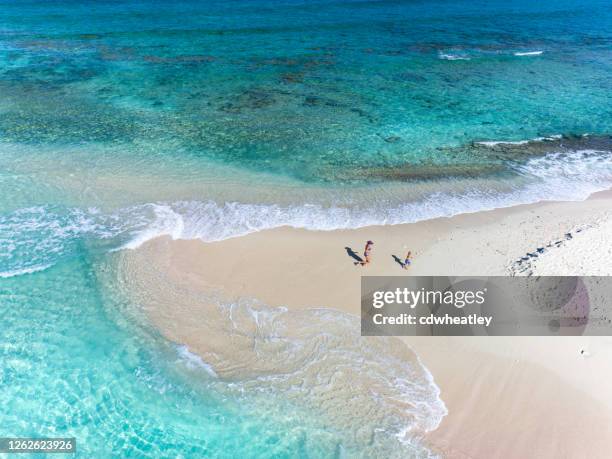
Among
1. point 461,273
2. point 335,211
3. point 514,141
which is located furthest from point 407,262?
point 514,141

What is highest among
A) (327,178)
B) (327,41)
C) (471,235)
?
(327,41)

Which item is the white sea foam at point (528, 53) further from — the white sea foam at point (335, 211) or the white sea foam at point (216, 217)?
the white sea foam at point (216, 217)

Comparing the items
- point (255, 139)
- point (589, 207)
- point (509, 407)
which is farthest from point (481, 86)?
point (509, 407)

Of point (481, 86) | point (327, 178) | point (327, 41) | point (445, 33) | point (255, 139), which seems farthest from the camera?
point (445, 33)

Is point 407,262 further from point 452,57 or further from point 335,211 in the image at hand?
point 452,57

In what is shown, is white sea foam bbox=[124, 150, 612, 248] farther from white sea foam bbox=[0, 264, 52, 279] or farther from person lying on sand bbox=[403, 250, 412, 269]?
white sea foam bbox=[0, 264, 52, 279]

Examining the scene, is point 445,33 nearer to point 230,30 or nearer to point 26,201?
point 230,30
